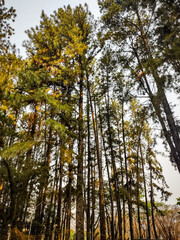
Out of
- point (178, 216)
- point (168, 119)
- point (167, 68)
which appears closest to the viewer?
point (168, 119)

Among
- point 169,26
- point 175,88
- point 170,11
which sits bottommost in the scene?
point 175,88

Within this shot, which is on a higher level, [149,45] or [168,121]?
[149,45]

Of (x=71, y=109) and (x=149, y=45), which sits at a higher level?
(x=149, y=45)

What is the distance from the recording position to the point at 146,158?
977 cm

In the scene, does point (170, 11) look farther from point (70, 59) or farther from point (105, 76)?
point (70, 59)

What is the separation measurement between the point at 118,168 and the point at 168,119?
6.28 m

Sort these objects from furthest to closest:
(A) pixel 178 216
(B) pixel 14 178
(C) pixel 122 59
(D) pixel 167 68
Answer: (C) pixel 122 59
(A) pixel 178 216
(D) pixel 167 68
(B) pixel 14 178

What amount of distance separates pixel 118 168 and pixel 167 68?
23.6 feet

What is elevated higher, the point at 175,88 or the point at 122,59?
the point at 122,59

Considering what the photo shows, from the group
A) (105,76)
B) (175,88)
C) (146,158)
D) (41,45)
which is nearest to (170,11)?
(175,88)

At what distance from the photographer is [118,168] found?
9688mm

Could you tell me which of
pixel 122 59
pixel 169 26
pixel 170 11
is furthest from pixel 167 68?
pixel 122 59

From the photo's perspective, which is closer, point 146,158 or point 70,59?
point 70,59

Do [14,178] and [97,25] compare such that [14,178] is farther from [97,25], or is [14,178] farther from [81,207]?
[97,25]
